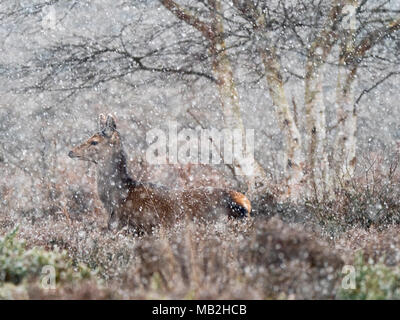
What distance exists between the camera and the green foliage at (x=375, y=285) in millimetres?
4457

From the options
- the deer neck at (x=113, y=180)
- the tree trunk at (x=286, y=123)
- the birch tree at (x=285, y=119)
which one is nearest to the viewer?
the deer neck at (x=113, y=180)

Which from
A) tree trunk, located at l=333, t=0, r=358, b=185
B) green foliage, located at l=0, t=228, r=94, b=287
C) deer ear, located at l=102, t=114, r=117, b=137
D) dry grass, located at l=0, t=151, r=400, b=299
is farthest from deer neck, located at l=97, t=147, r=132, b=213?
tree trunk, located at l=333, t=0, r=358, b=185

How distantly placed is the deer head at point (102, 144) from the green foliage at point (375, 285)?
417 cm

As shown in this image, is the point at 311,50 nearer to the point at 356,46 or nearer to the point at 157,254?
the point at 356,46

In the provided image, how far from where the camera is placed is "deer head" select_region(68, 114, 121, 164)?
795 cm

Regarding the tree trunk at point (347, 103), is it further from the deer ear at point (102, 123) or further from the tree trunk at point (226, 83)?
the deer ear at point (102, 123)

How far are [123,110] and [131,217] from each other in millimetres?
12258

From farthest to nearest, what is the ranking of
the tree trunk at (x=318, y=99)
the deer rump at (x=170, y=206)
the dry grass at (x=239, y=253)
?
the tree trunk at (x=318, y=99) → the deer rump at (x=170, y=206) → the dry grass at (x=239, y=253)

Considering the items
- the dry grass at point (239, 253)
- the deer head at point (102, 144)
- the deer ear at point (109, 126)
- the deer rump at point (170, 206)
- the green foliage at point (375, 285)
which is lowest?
the green foliage at point (375, 285)

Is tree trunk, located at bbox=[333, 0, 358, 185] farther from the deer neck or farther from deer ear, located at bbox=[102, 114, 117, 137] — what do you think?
deer ear, located at bbox=[102, 114, 117, 137]

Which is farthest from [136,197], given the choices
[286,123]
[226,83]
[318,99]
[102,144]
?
[318,99]

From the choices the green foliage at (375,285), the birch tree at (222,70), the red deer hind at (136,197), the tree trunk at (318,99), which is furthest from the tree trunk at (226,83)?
the green foliage at (375,285)

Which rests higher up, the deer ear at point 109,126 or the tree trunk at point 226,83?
the tree trunk at point 226,83
